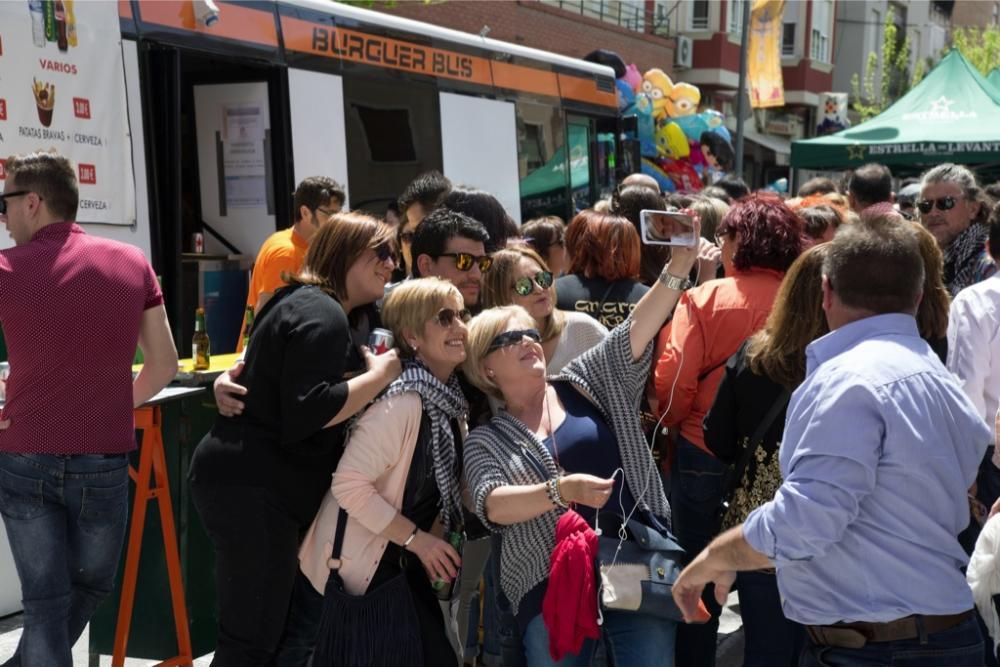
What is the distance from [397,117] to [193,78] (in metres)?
1.70

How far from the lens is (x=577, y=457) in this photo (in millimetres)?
3471

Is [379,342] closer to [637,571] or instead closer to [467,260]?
[467,260]

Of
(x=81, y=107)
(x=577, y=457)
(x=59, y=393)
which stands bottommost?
(x=577, y=457)

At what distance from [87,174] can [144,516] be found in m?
3.30

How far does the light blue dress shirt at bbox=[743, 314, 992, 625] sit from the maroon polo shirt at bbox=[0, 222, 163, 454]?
232 cm

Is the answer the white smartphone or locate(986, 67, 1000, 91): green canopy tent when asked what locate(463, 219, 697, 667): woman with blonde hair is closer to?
the white smartphone

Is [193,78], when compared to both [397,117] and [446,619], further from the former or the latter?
[446,619]

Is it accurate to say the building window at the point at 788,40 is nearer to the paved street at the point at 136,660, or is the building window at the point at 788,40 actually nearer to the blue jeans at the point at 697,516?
the paved street at the point at 136,660

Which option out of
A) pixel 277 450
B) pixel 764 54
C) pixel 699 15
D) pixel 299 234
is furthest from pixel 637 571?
pixel 699 15

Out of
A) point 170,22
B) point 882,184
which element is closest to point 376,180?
point 170,22

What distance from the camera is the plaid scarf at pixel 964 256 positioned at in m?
6.32

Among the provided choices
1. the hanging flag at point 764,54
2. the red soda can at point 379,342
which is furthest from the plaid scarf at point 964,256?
the hanging flag at point 764,54

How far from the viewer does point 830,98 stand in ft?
85.8

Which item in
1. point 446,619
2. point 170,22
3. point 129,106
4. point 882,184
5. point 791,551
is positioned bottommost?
point 446,619
